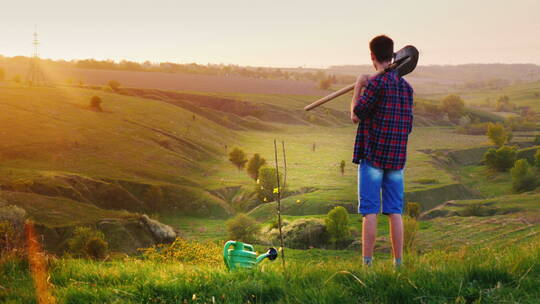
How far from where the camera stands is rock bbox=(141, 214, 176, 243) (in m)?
45.7

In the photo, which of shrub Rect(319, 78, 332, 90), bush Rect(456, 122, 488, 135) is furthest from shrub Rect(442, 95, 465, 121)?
shrub Rect(319, 78, 332, 90)

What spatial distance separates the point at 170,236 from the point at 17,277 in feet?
143

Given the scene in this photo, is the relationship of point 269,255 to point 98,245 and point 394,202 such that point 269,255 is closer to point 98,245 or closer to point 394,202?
point 394,202

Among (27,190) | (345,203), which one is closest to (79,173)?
(27,190)

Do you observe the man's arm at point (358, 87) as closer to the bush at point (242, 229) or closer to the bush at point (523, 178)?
the bush at point (242, 229)

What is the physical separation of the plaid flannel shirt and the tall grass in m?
0.84

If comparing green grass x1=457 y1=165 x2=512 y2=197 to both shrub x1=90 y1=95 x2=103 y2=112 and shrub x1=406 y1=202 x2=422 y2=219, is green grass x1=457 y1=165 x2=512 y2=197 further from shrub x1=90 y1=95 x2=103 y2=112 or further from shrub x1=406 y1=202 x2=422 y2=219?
shrub x1=90 y1=95 x2=103 y2=112

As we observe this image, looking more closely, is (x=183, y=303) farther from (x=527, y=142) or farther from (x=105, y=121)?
(x=527, y=142)

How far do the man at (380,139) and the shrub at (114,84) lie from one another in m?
76.8

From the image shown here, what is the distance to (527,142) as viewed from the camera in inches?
4518

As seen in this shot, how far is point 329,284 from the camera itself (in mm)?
3311

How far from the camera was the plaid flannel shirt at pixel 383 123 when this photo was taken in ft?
13.5

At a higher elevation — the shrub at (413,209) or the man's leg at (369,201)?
the man's leg at (369,201)

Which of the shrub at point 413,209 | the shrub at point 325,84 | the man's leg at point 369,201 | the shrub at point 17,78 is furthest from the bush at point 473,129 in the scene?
the man's leg at point 369,201
